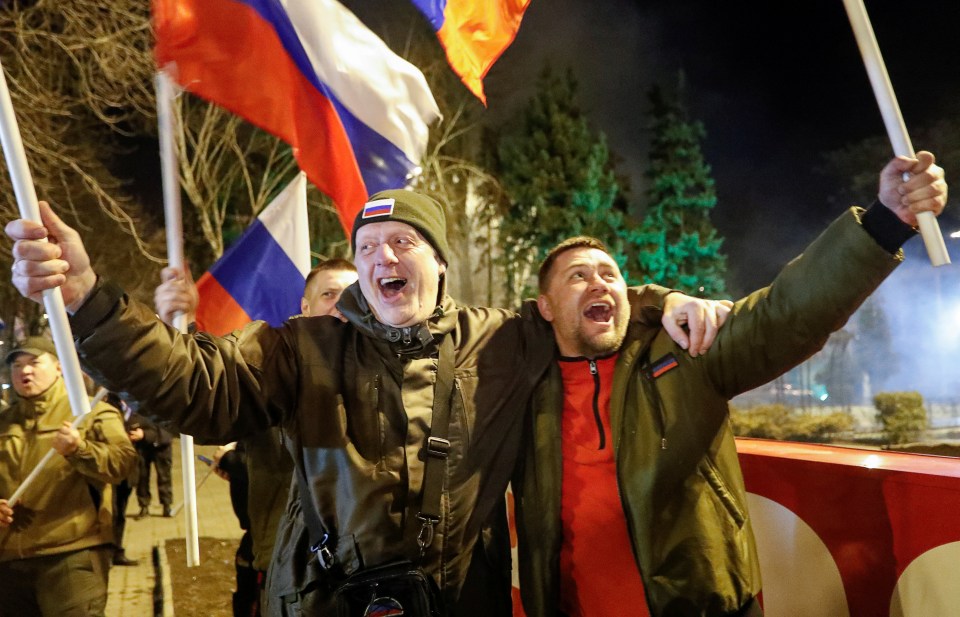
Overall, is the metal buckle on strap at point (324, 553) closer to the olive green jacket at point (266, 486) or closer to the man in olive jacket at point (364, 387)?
the man in olive jacket at point (364, 387)

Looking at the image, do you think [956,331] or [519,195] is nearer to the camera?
[956,331]

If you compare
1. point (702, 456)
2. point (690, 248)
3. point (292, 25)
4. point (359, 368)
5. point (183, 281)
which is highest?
point (690, 248)

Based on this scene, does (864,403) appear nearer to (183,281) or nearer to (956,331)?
(956,331)

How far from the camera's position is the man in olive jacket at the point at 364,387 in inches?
92.4

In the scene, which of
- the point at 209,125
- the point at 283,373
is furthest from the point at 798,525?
the point at 209,125

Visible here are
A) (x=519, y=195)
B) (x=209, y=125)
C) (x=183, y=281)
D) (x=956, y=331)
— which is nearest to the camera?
(x=183, y=281)

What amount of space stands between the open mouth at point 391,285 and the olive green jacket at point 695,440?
2.25 feet

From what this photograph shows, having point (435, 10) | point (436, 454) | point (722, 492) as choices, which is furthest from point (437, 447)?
point (435, 10)

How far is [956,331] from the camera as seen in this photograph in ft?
83.6

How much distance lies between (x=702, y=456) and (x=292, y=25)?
325cm

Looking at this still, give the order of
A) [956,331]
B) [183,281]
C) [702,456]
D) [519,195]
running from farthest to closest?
[519,195]
[956,331]
[183,281]
[702,456]

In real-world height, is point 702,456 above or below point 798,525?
above

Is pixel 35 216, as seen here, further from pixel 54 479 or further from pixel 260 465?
pixel 54 479

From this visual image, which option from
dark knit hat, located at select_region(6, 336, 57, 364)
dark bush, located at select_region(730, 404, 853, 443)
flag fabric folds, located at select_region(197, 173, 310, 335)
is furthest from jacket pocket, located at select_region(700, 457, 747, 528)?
dark bush, located at select_region(730, 404, 853, 443)
